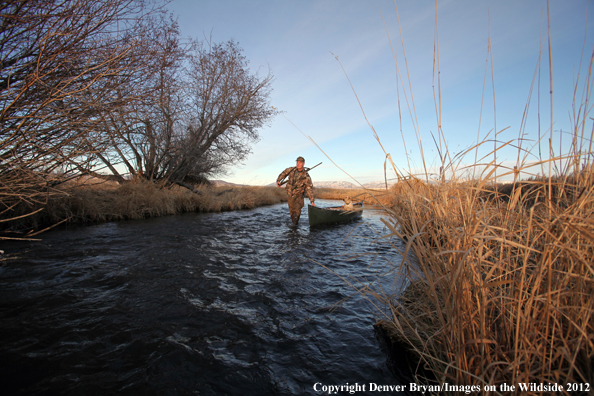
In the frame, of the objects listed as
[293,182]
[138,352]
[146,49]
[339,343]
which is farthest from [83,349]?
[293,182]

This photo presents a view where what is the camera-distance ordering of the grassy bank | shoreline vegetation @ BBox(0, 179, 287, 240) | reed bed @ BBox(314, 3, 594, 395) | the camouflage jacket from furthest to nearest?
the camouflage jacket, the grassy bank, shoreline vegetation @ BBox(0, 179, 287, 240), reed bed @ BBox(314, 3, 594, 395)

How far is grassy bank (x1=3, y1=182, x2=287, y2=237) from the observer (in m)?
7.02

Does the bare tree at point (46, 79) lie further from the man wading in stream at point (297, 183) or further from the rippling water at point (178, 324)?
the man wading in stream at point (297, 183)

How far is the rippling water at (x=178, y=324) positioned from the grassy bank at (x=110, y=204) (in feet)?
6.08

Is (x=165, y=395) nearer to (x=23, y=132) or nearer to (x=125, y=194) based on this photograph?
(x=23, y=132)

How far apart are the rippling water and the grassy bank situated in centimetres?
185

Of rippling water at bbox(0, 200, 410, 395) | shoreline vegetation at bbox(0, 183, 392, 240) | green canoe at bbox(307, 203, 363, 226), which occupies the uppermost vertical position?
shoreline vegetation at bbox(0, 183, 392, 240)

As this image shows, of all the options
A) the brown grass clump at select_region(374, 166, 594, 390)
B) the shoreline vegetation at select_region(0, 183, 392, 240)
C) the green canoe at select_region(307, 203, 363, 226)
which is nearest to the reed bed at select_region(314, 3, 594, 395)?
the brown grass clump at select_region(374, 166, 594, 390)

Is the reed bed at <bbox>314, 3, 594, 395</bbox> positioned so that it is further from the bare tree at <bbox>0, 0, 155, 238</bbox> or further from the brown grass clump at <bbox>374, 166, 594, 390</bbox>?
the bare tree at <bbox>0, 0, 155, 238</bbox>

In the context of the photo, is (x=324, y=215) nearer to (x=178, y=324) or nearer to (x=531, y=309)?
(x=178, y=324)

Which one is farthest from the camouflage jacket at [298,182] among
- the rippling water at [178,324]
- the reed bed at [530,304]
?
the reed bed at [530,304]

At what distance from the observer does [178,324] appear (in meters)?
2.93

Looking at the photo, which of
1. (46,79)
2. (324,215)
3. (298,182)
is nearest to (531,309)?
(46,79)

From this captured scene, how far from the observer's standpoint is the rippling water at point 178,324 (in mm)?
2150
